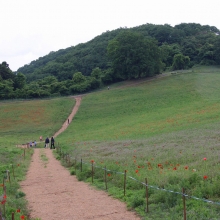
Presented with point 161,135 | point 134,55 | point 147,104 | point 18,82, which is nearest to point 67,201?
point 161,135

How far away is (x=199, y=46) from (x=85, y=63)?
48.5m

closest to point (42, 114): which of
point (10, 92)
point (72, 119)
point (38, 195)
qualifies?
point (72, 119)

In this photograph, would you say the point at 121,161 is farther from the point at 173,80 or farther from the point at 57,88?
the point at 57,88

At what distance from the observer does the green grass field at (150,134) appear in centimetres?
985

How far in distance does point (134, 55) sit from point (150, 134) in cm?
4868

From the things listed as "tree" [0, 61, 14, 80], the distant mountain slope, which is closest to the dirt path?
"tree" [0, 61, 14, 80]

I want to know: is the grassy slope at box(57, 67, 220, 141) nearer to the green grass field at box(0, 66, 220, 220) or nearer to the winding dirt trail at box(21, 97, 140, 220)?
the green grass field at box(0, 66, 220, 220)

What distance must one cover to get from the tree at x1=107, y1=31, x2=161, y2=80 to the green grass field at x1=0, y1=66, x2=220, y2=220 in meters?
3.33

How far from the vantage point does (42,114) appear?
195 feet

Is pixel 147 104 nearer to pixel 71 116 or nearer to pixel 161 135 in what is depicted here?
pixel 71 116

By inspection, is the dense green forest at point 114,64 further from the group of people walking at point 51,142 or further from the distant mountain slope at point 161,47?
the group of people walking at point 51,142

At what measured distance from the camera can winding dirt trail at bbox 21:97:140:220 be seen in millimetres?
9445

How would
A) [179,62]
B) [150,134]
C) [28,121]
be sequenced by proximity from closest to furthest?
1. [150,134]
2. [28,121]
3. [179,62]

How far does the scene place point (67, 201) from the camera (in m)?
11.5
